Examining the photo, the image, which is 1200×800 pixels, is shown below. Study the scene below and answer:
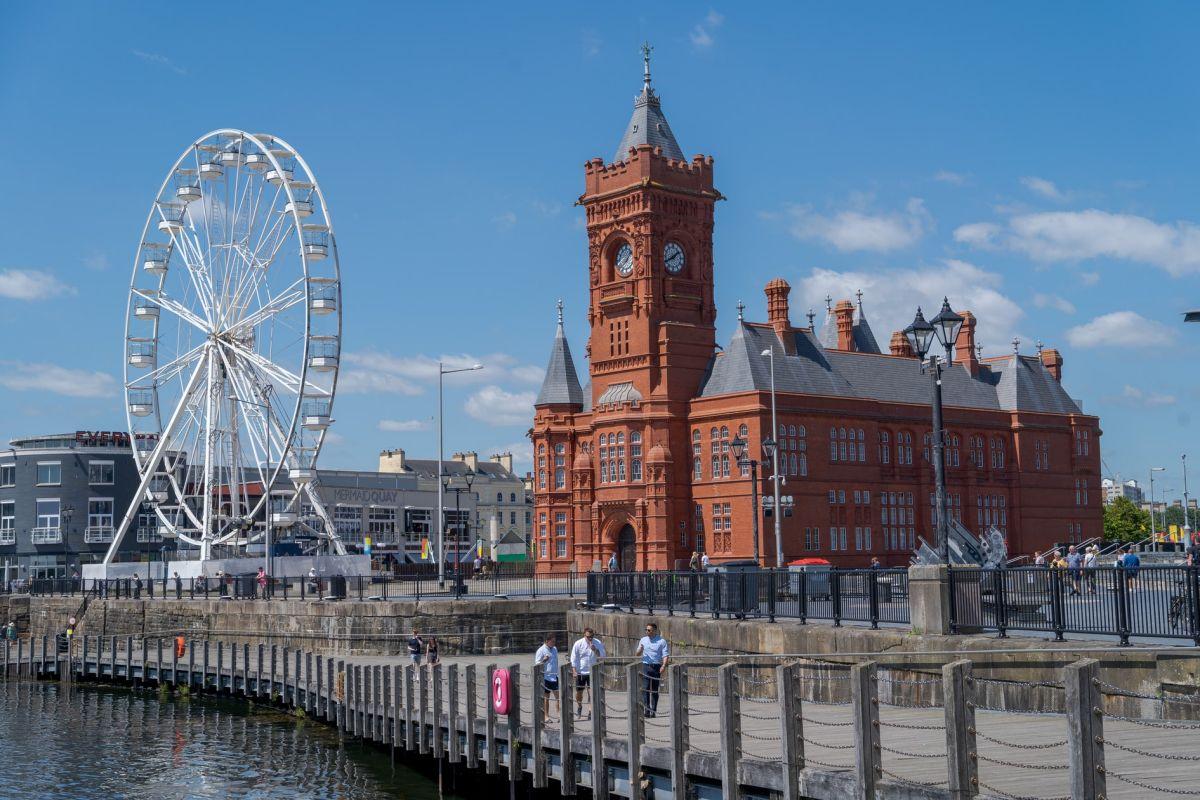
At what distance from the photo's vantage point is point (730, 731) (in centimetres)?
1630

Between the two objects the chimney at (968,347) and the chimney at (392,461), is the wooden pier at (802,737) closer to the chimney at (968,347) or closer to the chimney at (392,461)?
the chimney at (968,347)

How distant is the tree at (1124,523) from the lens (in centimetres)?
12875

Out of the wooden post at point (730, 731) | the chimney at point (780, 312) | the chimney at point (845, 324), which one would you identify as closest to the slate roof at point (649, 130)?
the chimney at point (780, 312)

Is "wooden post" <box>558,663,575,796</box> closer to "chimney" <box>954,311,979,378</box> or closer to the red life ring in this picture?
the red life ring

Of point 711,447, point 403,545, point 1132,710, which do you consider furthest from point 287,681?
point 403,545

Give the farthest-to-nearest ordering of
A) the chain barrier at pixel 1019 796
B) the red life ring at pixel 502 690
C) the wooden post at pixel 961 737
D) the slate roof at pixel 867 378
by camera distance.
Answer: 1. the slate roof at pixel 867 378
2. the red life ring at pixel 502 690
3. the wooden post at pixel 961 737
4. the chain barrier at pixel 1019 796

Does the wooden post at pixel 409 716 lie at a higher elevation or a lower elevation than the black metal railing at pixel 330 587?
lower

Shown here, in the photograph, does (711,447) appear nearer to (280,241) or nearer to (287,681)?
(280,241)

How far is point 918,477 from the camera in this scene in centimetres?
8138

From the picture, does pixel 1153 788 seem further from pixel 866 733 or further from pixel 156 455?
pixel 156 455

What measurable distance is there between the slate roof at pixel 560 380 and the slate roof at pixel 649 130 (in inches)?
482

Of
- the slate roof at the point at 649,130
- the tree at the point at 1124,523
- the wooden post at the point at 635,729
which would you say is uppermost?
the slate roof at the point at 649,130

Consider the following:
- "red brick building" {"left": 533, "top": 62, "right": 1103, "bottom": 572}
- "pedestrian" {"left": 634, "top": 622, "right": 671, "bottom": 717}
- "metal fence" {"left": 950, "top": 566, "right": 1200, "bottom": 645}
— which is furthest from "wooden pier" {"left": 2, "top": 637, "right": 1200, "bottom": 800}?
"red brick building" {"left": 533, "top": 62, "right": 1103, "bottom": 572}

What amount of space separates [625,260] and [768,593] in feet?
166
